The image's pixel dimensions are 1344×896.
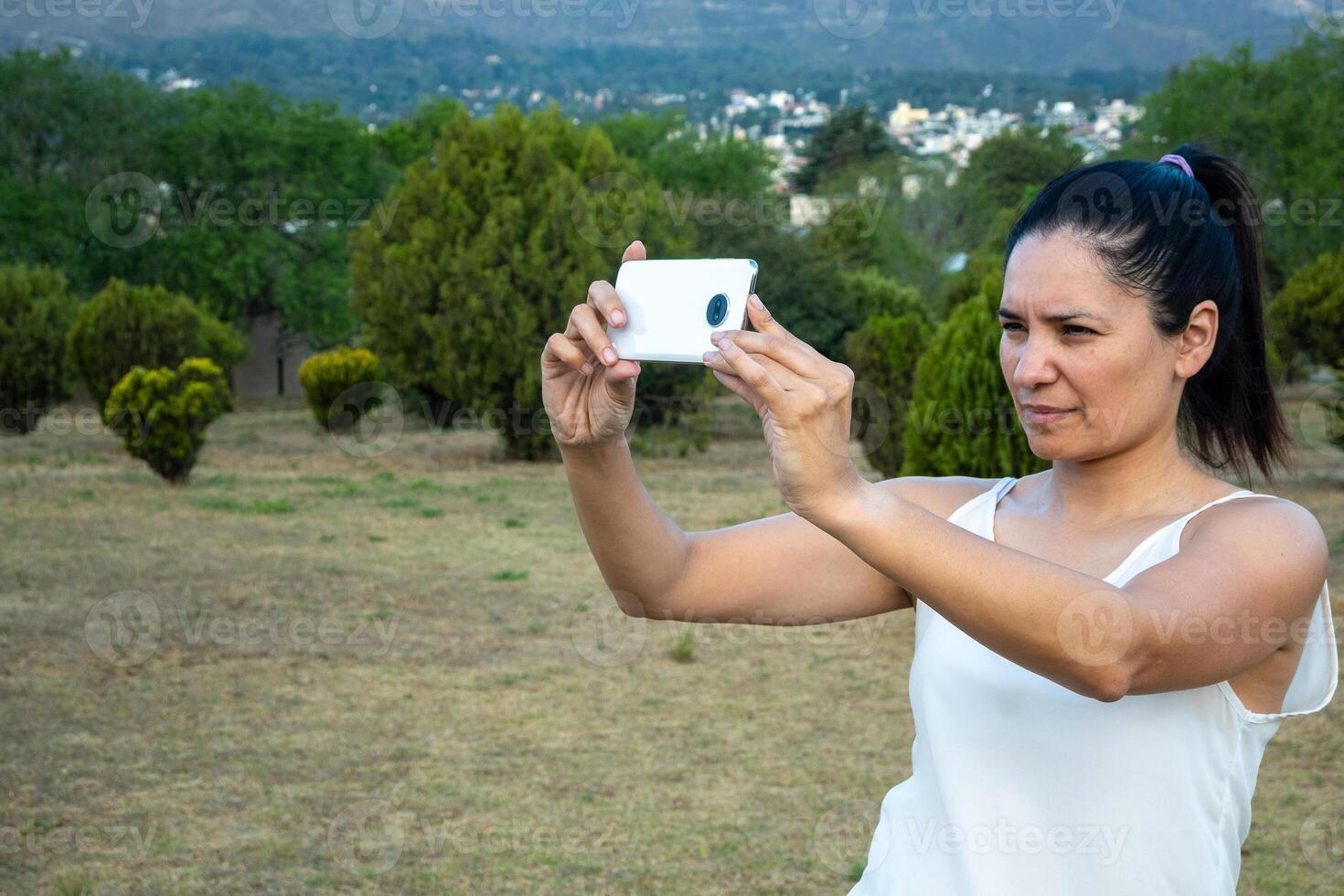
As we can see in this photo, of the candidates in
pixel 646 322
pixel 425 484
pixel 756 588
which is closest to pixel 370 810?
pixel 756 588

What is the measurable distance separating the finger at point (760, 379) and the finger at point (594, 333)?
34cm

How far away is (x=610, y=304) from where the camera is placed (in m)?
1.65

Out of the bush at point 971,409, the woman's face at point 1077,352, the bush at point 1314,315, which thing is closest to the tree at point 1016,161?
the bush at point 1314,315

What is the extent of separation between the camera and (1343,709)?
6.90 metres

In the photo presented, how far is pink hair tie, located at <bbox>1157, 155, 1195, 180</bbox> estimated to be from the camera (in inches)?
73.3

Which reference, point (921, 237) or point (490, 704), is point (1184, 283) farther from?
point (921, 237)
